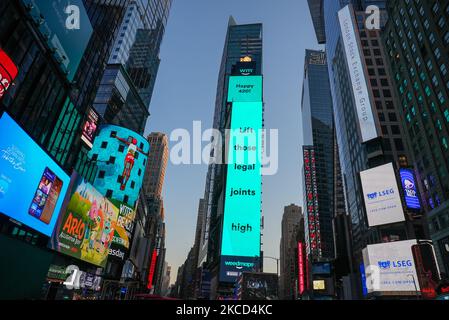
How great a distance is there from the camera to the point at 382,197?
45406 millimetres

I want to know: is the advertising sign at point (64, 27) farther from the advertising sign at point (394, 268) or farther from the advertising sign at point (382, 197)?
the advertising sign at point (394, 268)

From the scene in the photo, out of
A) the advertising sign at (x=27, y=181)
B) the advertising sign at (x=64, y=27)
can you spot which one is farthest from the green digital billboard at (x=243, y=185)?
the advertising sign at (x=64, y=27)

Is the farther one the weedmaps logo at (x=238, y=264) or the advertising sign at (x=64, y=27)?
the weedmaps logo at (x=238, y=264)

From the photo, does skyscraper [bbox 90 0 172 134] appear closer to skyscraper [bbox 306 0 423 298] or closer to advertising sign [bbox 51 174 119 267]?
advertising sign [bbox 51 174 119 267]

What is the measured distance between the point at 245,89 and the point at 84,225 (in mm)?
84613

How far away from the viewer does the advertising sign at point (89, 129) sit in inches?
1709

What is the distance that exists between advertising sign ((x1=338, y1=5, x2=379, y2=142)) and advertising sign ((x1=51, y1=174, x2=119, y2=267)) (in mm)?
73152

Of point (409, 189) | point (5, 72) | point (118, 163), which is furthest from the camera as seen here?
point (118, 163)

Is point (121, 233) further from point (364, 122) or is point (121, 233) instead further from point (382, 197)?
point (364, 122)

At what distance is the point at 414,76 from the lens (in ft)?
217

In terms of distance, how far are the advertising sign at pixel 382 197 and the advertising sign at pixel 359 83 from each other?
1617 inches

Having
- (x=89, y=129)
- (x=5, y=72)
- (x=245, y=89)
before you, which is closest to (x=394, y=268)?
(x=89, y=129)

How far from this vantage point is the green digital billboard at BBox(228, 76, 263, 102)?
106750mm

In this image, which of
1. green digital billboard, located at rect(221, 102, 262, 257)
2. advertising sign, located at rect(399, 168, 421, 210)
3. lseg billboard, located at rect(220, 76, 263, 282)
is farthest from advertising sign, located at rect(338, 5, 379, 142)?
advertising sign, located at rect(399, 168, 421, 210)
